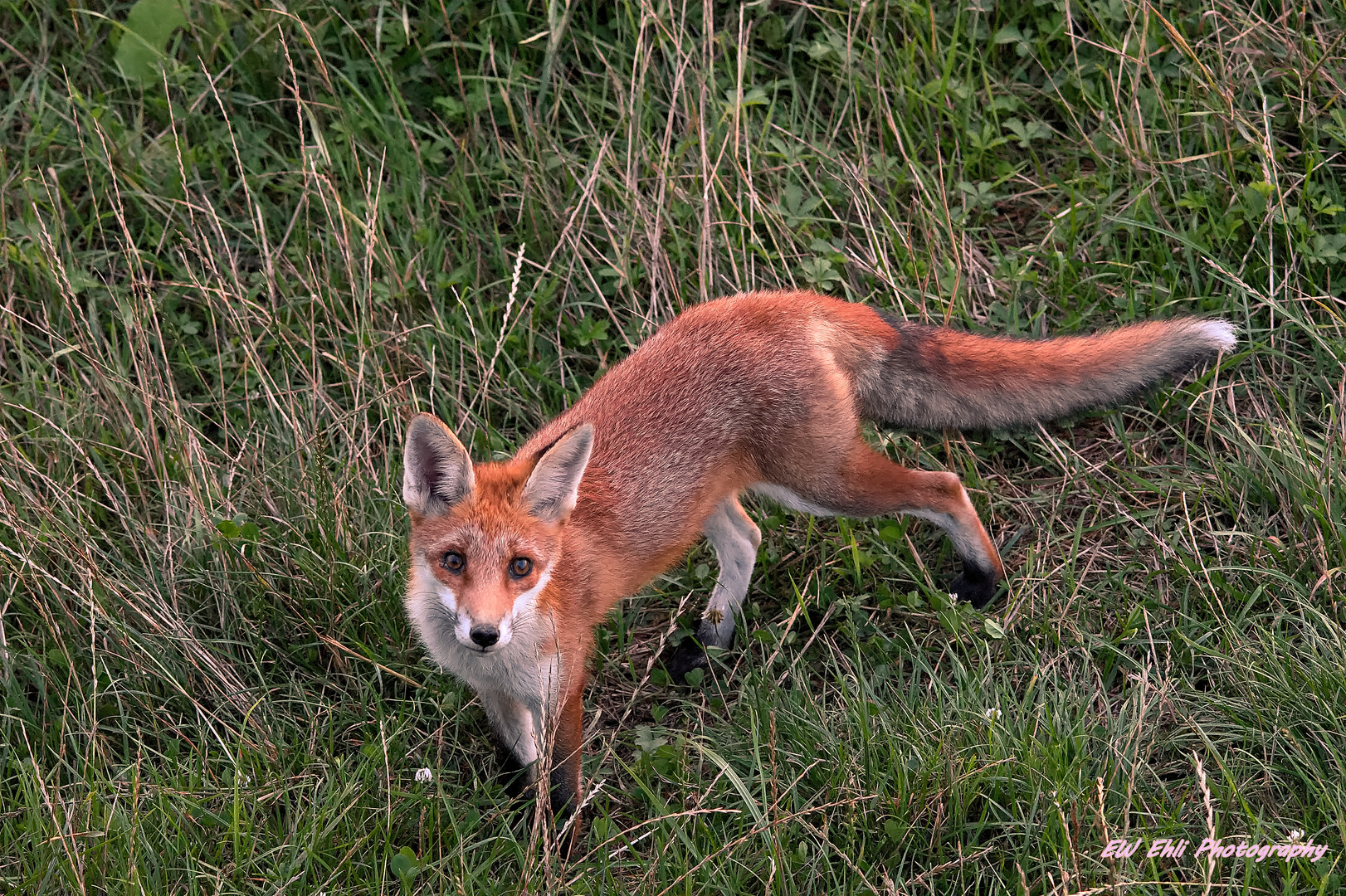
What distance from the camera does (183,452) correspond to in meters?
4.40

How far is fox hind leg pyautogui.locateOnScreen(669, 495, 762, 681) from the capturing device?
453 centimetres

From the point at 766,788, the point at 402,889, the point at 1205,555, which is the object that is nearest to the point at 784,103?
the point at 1205,555

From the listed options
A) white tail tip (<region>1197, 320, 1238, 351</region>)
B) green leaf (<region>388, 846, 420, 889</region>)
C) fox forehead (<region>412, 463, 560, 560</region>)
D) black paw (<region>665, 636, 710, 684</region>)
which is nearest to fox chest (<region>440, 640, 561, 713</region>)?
fox forehead (<region>412, 463, 560, 560</region>)

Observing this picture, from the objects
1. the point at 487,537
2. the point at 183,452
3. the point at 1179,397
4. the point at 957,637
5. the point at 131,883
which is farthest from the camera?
the point at 1179,397

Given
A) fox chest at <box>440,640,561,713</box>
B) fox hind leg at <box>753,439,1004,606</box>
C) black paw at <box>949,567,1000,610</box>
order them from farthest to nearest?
black paw at <box>949,567,1000,610</box>, fox hind leg at <box>753,439,1004,606</box>, fox chest at <box>440,640,561,713</box>

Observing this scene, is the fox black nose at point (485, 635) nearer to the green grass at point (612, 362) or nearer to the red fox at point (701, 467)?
the red fox at point (701, 467)

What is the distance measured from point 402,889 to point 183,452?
1919 mm

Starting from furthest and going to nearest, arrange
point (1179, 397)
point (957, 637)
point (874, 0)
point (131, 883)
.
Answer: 1. point (874, 0)
2. point (1179, 397)
3. point (957, 637)
4. point (131, 883)

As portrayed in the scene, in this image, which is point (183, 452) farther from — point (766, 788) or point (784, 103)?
point (784, 103)

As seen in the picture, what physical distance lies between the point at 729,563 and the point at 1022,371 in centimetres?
129

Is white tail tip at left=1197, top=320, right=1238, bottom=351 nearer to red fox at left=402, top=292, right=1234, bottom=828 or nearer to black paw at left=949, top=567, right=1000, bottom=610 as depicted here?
red fox at left=402, top=292, right=1234, bottom=828

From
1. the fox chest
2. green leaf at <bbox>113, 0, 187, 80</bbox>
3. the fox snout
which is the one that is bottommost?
the fox chest

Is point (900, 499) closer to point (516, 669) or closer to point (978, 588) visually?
point (978, 588)

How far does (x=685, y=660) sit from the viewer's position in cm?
461
